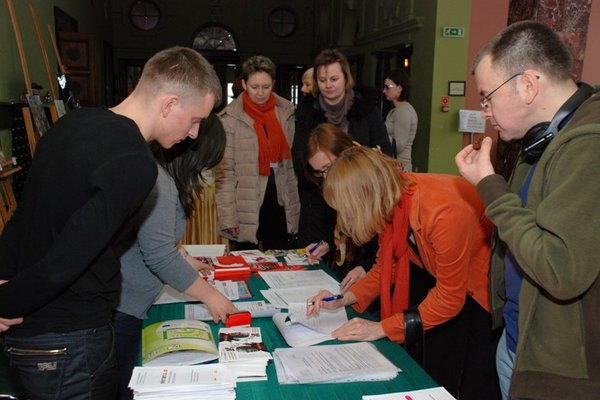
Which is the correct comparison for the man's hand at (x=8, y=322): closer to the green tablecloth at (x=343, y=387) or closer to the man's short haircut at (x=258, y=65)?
the green tablecloth at (x=343, y=387)

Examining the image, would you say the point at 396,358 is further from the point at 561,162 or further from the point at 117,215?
the point at 117,215

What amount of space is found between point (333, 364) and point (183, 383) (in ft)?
1.32

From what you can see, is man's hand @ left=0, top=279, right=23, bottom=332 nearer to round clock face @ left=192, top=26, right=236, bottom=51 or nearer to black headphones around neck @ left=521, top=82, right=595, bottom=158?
black headphones around neck @ left=521, top=82, right=595, bottom=158

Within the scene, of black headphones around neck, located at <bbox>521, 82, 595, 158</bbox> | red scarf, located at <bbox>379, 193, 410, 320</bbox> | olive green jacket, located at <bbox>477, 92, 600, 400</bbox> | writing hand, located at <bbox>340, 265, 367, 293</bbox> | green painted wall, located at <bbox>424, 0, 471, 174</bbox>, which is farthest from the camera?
green painted wall, located at <bbox>424, 0, 471, 174</bbox>

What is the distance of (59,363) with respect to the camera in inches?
50.6

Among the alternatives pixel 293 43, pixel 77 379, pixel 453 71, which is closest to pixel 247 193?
pixel 77 379

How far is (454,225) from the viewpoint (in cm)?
164

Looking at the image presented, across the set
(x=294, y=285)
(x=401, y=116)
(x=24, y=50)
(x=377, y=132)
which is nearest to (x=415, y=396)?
(x=294, y=285)

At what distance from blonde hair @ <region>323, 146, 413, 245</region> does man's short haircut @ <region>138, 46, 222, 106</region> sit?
0.50m

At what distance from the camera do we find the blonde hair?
5.46 feet

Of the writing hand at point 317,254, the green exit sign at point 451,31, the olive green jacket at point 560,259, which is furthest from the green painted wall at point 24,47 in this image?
the green exit sign at point 451,31

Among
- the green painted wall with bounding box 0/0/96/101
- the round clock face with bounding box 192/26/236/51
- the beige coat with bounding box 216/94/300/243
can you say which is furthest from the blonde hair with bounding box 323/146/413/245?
the round clock face with bounding box 192/26/236/51

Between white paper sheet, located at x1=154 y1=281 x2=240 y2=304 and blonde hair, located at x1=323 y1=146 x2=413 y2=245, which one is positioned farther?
white paper sheet, located at x1=154 y1=281 x2=240 y2=304

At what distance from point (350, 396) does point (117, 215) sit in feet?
2.29
